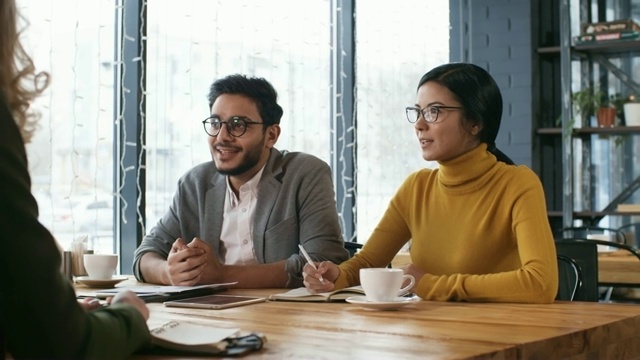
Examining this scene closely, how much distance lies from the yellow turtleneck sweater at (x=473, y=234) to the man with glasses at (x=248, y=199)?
0.28m

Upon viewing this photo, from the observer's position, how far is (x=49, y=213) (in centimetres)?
349

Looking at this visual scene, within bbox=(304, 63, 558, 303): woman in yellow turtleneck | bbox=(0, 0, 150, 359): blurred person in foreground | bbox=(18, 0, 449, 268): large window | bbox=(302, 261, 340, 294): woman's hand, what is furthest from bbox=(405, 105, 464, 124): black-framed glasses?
bbox=(0, 0, 150, 359): blurred person in foreground

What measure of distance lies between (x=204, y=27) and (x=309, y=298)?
8.23 ft

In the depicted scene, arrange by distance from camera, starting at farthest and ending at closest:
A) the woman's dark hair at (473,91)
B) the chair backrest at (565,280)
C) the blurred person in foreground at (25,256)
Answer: the chair backrest at (565,280) < the woman's dark hair at (473,91) < the blurred person in foreground at (25,256)

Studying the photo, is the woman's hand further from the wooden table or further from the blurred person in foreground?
the blurred person in foreground

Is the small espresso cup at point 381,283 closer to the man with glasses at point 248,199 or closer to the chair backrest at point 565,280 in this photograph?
the man with glasses at point 248,199

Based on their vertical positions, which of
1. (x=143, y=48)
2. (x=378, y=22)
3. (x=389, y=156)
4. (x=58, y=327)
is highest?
(x=378, y=22)

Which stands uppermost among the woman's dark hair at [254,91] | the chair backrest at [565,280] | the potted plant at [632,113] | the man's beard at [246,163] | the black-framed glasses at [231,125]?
the potted plant at [632,113]

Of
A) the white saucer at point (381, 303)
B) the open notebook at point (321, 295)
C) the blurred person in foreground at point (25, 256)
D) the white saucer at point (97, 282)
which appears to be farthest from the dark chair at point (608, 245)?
the blurred person in foreground at point (25, 256)

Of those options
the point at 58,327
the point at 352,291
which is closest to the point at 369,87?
the point at 352,291

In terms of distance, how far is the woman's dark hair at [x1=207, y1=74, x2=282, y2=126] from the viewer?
2869 mm

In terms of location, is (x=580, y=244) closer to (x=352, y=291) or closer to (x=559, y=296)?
(x=559, y=296)

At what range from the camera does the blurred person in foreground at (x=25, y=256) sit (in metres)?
0.98

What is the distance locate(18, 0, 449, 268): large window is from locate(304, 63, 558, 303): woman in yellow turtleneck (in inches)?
40.9
